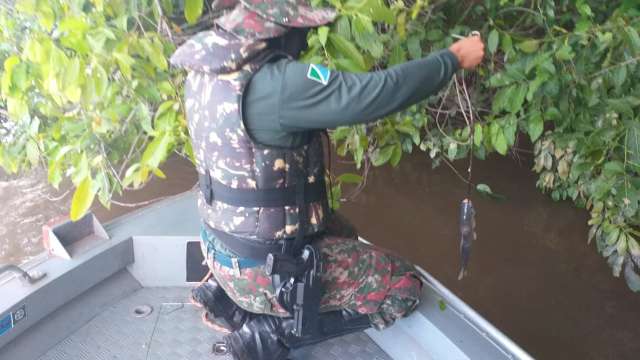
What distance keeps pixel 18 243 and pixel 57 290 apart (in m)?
2.80

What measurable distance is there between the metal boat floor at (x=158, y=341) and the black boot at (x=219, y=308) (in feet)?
0.17

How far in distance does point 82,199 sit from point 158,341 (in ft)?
1.87

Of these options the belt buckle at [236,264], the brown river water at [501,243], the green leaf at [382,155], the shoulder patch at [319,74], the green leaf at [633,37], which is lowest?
the brown river water at [501,243]

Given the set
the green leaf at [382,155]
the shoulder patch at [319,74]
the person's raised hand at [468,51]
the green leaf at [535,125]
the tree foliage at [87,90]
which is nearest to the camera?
the shoulder patch at [319,74]

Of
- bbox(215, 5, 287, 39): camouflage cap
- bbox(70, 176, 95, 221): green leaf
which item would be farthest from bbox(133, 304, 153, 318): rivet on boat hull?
bbox(215, 5, 287, 39): camouflage cap

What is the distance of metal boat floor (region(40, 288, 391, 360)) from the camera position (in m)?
1.75

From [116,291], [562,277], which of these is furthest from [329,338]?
[562,277]

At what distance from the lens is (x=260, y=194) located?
1450 mm

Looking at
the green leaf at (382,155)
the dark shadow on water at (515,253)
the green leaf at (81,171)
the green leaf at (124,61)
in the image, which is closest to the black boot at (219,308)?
the green leaf at (81,171)

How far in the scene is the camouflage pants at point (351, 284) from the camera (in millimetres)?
1555

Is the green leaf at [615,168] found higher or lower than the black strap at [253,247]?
higher

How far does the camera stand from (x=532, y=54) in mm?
1944

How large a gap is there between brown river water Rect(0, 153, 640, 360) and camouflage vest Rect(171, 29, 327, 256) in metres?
2.15

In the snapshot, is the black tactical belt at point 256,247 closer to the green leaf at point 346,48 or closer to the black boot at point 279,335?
the black boot at point 279,335
